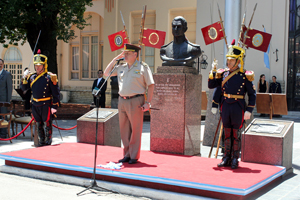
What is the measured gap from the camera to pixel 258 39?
28.2 ft

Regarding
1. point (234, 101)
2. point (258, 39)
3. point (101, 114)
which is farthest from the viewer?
point (258, 39)

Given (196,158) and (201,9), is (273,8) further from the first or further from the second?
(196,158)

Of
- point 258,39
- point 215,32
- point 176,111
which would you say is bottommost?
point 176,111

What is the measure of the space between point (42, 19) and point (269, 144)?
1350cm

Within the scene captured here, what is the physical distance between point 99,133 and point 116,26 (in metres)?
15.1

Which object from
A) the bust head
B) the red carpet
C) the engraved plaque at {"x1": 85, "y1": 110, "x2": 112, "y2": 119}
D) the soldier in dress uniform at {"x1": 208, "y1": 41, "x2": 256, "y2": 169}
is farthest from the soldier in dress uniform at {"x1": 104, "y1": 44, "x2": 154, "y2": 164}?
the engraved plaque at {"x1": 85, "y1": 110, "x2": 112, "y2": 119}

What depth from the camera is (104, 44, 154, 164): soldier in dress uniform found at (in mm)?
5836

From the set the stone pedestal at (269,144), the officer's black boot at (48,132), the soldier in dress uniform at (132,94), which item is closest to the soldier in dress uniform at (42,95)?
the officer's black boot at (48,132)

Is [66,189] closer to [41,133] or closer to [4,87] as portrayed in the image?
[41,133]

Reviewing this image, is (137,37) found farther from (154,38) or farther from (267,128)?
(267,128)

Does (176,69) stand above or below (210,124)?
above

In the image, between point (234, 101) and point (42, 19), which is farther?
point (42, 19)

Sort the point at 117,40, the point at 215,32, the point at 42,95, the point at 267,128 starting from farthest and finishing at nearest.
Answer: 1. the point at 117,40
2. the point at 215,32
3. the point at 42,95
4. the point at 267,128

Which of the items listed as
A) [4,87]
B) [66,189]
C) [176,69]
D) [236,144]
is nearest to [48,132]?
[66,189]
